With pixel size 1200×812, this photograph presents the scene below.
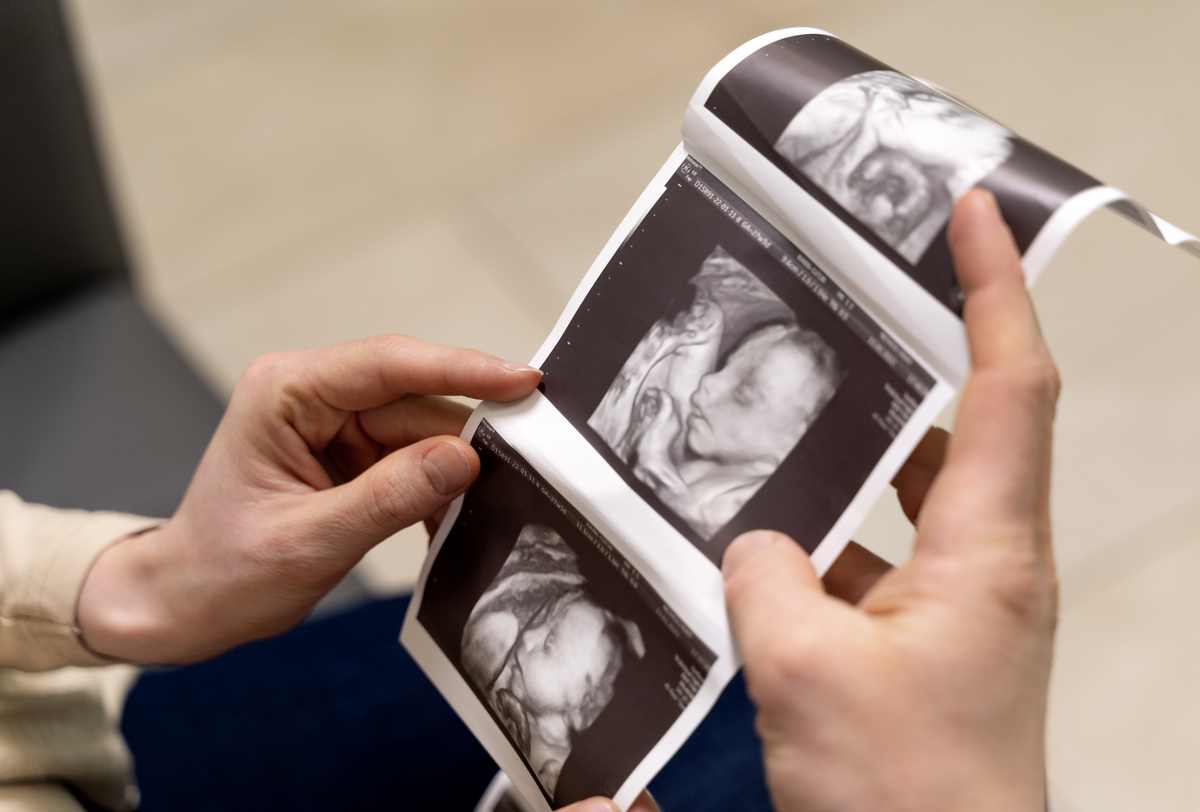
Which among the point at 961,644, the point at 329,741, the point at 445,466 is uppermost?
the point at 961,644

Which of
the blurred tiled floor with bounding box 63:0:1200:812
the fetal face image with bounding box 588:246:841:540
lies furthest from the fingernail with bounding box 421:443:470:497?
the blurred tiled floor with bounding box 63:0:1200:812

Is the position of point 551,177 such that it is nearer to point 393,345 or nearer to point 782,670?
point 393,345

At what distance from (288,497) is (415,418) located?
0.39 ft

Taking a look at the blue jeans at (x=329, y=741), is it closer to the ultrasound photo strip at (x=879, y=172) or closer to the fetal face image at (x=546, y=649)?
the fetal face image at (x=546, y=649)

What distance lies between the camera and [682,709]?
633 millimetres

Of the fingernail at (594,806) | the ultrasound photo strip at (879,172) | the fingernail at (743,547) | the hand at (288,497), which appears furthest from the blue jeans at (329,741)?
the ultrasound photo strip at (879,172)

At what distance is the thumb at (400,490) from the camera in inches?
27.1

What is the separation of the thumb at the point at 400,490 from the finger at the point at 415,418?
0.21 feet

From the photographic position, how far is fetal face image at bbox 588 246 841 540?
0.62m

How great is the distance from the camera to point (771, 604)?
55cm

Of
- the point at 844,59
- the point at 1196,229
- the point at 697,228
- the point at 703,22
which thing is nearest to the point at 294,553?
the point at 697,228

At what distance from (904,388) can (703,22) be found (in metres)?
1.81

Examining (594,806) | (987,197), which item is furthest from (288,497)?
(987,197)

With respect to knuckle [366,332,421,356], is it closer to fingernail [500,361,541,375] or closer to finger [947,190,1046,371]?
fingernail [500,361,541,375]
